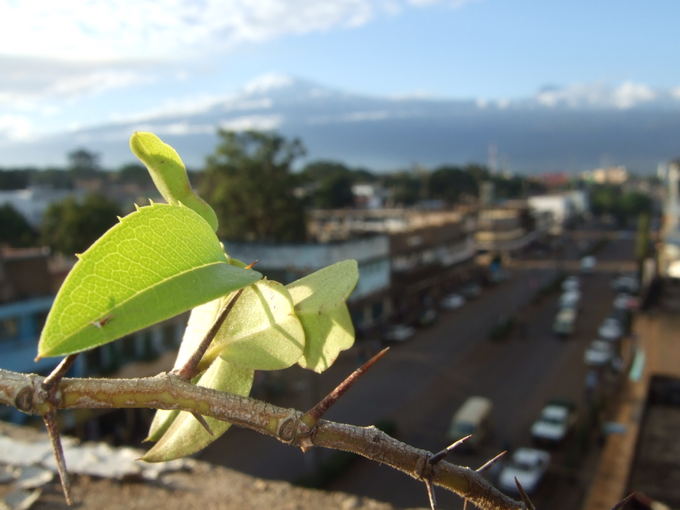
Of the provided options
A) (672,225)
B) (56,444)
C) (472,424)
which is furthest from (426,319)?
(56,444)

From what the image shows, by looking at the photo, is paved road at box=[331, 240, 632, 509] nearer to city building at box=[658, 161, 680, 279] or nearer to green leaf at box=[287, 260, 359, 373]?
city building at box=[658, 161, 680, 279]

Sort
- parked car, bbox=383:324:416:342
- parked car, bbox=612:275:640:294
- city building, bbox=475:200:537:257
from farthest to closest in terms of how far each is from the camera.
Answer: city building, bbox=475:200:537:257 → parked car, bbox=612:275:640:294 → parked car, bbox=383:324:416:342

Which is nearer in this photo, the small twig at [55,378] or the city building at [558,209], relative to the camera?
the small twig at [55,378]

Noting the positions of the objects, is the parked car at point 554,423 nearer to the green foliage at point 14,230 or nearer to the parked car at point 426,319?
the parked car at point 426,319

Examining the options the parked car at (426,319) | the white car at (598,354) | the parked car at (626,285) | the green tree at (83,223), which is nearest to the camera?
the white car at (598,354)

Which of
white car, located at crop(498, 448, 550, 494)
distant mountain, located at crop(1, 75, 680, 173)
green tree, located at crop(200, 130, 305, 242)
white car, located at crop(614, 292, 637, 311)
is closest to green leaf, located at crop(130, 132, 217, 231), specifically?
white car, located at crop(498, 448, 550, 494)

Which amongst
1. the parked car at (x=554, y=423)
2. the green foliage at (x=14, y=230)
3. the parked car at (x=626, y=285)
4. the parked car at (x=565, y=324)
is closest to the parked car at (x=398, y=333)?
the parked car at (x=565, y=324)

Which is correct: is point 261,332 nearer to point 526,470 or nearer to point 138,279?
point 138,279
